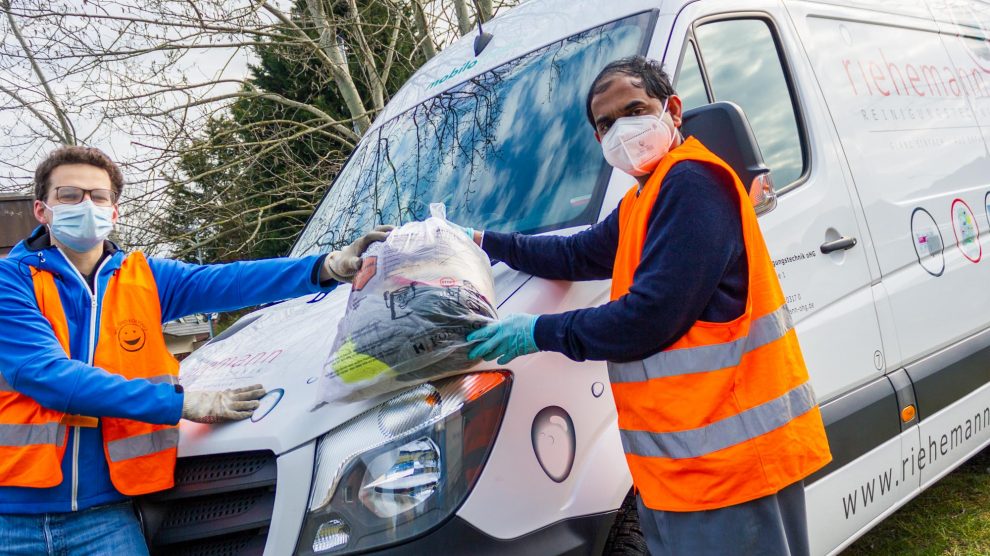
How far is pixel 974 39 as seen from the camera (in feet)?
13.3

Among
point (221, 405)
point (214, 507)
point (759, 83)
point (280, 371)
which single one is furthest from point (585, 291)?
point (759, 83)

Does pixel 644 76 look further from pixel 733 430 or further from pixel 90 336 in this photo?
pixel 90 336

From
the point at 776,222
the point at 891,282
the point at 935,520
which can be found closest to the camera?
the point at 776,222

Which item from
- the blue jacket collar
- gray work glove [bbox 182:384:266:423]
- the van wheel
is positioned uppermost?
the blue jacket collar

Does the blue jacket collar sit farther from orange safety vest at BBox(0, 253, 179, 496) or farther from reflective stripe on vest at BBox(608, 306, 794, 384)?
reflective stripe on vest at BBox(608, 306, 794, 384)

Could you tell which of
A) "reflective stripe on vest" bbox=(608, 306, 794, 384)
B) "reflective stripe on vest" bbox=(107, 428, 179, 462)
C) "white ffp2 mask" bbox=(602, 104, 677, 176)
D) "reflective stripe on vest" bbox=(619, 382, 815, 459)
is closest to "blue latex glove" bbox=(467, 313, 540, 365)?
"reflective stripe on vest" bbox=(608, 306, 794, 384)

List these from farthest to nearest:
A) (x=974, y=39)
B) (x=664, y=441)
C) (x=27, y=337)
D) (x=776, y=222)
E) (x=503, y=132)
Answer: (x=974, y=39) < (x=503, y=132) < (x=776, y=222) < (x=27, y=337) < (x=664, y=441)

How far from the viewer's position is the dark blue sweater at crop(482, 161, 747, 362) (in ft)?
5.34

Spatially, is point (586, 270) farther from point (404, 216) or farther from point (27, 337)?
point (27, 337)

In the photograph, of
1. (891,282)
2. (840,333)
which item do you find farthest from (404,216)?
(891,282)

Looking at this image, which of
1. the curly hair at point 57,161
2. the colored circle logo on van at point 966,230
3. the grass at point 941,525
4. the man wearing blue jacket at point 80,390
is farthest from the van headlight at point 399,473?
the colored circle logo on van at point 966,230

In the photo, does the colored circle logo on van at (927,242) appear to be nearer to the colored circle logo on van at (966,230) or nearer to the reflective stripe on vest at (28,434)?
the colored circle logo on van at (966,230)

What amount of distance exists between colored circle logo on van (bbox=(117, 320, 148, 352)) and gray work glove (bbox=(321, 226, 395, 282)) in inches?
22.9

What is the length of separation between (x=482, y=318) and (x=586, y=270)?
42 centimetres
